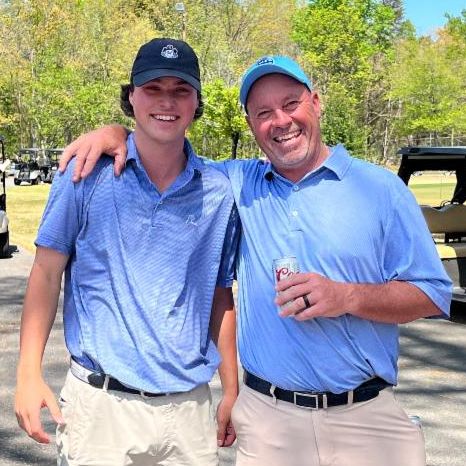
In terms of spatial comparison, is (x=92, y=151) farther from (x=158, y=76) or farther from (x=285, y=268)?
(x=285, y=268)

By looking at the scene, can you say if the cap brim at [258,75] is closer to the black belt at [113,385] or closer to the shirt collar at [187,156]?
the shirt collar at [187,156]

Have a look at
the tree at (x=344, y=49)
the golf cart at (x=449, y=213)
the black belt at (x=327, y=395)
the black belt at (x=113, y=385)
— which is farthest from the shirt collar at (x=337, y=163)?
the tree at (x=344, y=49)

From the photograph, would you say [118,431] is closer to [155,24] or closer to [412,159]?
[412,159]

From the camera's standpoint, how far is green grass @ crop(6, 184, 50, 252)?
15.1m

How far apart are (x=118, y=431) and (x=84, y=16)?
155 feet

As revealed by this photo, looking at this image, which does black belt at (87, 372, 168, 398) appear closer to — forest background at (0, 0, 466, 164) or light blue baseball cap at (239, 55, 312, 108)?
light blue baseball cap at (239, 55, 312, 108)

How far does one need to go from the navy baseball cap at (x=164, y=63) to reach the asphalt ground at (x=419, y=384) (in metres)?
2.55

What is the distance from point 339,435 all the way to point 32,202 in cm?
2353

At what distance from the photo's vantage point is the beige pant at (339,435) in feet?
8.31

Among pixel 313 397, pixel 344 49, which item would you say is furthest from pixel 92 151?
pixel 344 49

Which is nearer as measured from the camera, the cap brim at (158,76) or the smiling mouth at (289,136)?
the cap brim at (158,76)

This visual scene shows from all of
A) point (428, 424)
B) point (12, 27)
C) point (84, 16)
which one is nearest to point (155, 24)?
point (84, 16)

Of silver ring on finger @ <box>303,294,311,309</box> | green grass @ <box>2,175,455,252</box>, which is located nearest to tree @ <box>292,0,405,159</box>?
green grass @ <box>2,175,455,252</box>

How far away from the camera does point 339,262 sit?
246cm
